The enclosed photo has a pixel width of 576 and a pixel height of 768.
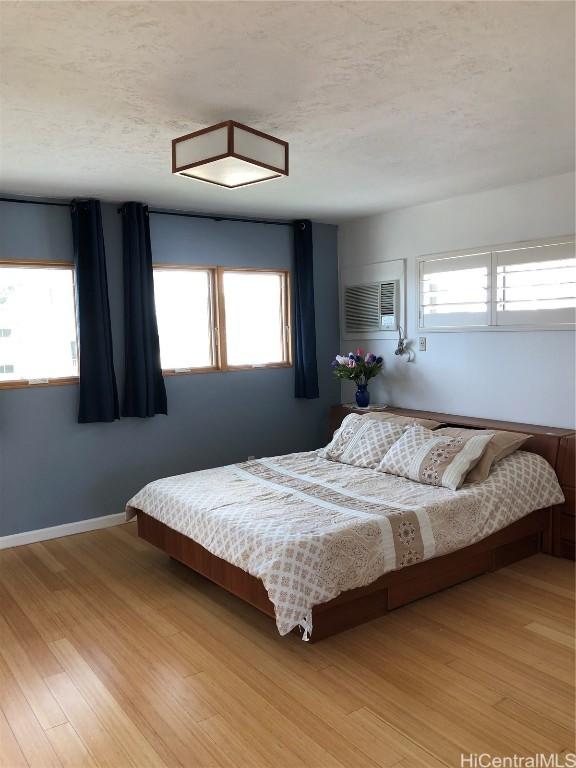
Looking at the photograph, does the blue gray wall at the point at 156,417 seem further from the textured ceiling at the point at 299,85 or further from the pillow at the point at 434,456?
the pillow at the point at 434,456

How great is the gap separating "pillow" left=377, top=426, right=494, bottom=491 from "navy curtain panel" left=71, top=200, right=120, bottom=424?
2.10 meters

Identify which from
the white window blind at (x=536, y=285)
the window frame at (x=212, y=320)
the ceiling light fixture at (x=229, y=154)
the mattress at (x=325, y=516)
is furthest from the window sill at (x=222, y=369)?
the ceiling light fixture at (x=229, y=154)

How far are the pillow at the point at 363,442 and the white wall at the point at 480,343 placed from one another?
81 centimetres

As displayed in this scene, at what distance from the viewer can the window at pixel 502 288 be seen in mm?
4074

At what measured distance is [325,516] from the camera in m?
3.19

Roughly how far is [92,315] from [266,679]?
2.87 meters

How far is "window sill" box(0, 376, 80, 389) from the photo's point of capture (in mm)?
4242

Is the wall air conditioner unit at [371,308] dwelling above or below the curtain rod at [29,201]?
below

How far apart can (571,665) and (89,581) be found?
2658 mm

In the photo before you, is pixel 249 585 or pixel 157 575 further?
pixel 157 575

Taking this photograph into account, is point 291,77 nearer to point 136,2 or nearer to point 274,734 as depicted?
point 136,2

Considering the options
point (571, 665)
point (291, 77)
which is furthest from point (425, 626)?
point (291, 77)

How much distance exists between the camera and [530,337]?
14.1 feet

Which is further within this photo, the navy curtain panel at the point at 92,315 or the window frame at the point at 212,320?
the window frame at the point at 212,320
